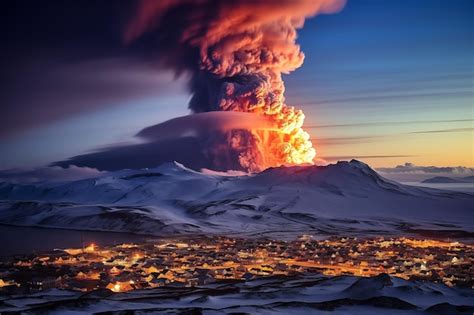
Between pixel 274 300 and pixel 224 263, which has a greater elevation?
pixel 274 300

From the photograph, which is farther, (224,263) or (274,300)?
(224,263)

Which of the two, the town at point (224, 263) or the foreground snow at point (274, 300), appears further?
the town at point (224, 263)

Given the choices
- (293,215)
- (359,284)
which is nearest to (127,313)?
(359,284)

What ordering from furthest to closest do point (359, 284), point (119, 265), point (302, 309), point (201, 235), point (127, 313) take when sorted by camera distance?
1. point (201, 235)
2. point (119, 265)
3. point (359, 284)
4. point (302, 309)
5. point (127, 313)

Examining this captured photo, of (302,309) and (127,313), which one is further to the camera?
(302,309)

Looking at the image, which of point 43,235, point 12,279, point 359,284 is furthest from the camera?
point 43,235

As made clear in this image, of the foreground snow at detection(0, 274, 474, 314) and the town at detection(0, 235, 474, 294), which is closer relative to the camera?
the foreground snow at detection(0, 274, 474, 314)

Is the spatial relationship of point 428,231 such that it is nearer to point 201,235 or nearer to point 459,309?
point 201,235
